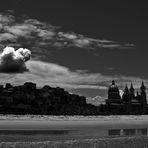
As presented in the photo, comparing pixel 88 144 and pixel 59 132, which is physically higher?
pixel 88 144

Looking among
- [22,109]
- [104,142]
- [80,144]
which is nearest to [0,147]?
[80,144]

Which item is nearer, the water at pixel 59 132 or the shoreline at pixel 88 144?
the shoreline at pixel 88 144

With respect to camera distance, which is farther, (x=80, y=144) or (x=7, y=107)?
(x=7, y=107)

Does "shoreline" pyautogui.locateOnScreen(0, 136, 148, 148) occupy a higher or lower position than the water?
higher

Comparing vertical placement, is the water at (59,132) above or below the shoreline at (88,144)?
below

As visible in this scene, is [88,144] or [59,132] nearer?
[88,144]

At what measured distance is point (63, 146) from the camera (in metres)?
24.0

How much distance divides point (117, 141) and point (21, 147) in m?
8.50

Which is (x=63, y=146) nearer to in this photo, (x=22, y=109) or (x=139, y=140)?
(x=139, y=140)

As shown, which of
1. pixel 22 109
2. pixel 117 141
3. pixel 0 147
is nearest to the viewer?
pixel 0 147

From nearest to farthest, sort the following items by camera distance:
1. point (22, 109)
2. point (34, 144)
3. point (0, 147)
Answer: point (0, 147) < point (34, 144) < point (22, 109)

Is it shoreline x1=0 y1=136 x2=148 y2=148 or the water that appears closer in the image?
shoreline x1=0 y1=136 x2=148 y2=148

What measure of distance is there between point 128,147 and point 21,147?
28.2 ft

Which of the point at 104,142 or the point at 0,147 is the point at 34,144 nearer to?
the point at 0,147
